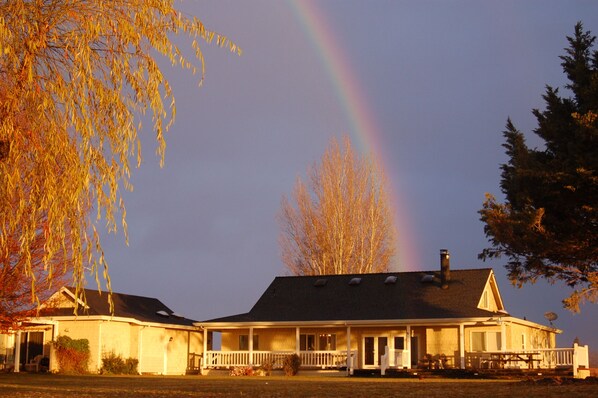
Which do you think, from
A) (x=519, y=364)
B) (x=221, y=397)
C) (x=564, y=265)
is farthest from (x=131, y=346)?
(x=221, y=397)

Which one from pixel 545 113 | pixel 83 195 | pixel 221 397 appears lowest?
pixel 221 397

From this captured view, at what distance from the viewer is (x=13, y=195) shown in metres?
12.2

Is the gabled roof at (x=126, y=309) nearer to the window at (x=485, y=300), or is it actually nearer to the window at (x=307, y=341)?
the window at (x=307, y=341)

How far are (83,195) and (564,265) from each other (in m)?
19.6

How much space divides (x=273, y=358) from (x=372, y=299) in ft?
18.4

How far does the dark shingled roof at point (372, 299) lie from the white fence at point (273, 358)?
63.1 inches

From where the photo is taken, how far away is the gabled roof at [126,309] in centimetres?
3800

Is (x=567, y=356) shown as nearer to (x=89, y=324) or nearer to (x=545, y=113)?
(x=545, y=113)

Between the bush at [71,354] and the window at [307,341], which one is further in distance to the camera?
the window at [307,341]

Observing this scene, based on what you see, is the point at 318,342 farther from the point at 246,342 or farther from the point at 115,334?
the point at 115,334

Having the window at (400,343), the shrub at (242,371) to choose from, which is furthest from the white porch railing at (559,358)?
the shrub at (242,371)

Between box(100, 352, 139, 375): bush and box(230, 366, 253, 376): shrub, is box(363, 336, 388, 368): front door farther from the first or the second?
box(100, 352, 139, 375): bush

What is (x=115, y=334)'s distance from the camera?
38500 mm

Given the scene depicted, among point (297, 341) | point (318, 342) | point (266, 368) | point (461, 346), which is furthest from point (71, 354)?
point (461, 346)
